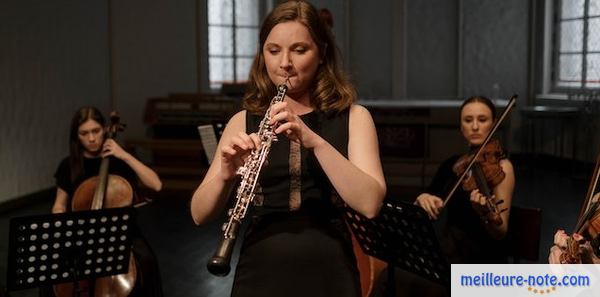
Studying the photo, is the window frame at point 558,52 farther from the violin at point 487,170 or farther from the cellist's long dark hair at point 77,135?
Answer: the cellist's long dark hair at point 77,135

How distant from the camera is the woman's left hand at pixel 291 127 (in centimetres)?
170

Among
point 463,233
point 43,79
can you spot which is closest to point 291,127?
point 463,233

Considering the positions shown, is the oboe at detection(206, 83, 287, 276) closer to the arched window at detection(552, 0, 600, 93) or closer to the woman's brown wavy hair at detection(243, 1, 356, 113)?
the woman's brown wavy hair at detection(243, 1, 356, 113)

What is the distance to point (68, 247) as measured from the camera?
3.13 metres

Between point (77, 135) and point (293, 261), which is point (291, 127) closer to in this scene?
point (293, 261)

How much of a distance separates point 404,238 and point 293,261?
1.05m

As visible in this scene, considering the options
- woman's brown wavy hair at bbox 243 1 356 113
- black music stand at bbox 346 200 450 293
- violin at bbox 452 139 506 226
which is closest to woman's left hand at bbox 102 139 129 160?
black music stand at bbox 346 200 450 293

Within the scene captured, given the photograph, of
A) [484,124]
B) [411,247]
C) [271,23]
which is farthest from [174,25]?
[271,23]

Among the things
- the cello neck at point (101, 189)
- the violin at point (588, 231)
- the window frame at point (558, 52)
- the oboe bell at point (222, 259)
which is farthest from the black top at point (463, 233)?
the window frame at point (558, 52)

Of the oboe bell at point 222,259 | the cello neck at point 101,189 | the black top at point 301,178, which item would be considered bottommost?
the cello neck at point 101,189

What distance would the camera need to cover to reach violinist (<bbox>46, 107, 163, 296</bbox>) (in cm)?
381

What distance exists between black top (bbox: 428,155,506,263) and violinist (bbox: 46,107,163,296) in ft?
4.79

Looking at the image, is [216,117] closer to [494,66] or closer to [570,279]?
[494,66]

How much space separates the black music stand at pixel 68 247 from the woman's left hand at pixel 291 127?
162 cm
